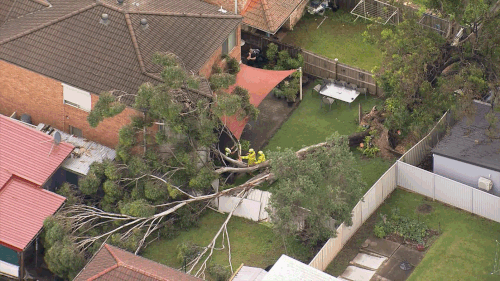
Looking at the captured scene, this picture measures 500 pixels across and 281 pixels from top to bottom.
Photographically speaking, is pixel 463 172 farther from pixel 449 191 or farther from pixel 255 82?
pixel 255 82

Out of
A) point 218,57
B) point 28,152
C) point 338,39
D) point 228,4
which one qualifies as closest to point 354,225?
point 218,57

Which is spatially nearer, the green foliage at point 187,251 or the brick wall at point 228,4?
the green foliage at point 187,251

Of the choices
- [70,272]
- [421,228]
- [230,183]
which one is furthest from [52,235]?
[421,228]

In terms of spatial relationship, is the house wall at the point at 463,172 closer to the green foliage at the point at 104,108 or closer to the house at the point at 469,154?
the house at the point at 469,154

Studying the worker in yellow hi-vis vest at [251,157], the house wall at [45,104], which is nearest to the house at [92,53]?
the house wall at [45,104]

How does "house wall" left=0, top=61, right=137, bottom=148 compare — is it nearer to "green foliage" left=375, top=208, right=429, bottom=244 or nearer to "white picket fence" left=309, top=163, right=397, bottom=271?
"white picket fence" left=309, top=163, right=397, bottom=271

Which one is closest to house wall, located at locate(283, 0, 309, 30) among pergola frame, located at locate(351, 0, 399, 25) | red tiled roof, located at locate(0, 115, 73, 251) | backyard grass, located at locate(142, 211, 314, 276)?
pergola frame, located at locate(351, 0, 399, 25)
